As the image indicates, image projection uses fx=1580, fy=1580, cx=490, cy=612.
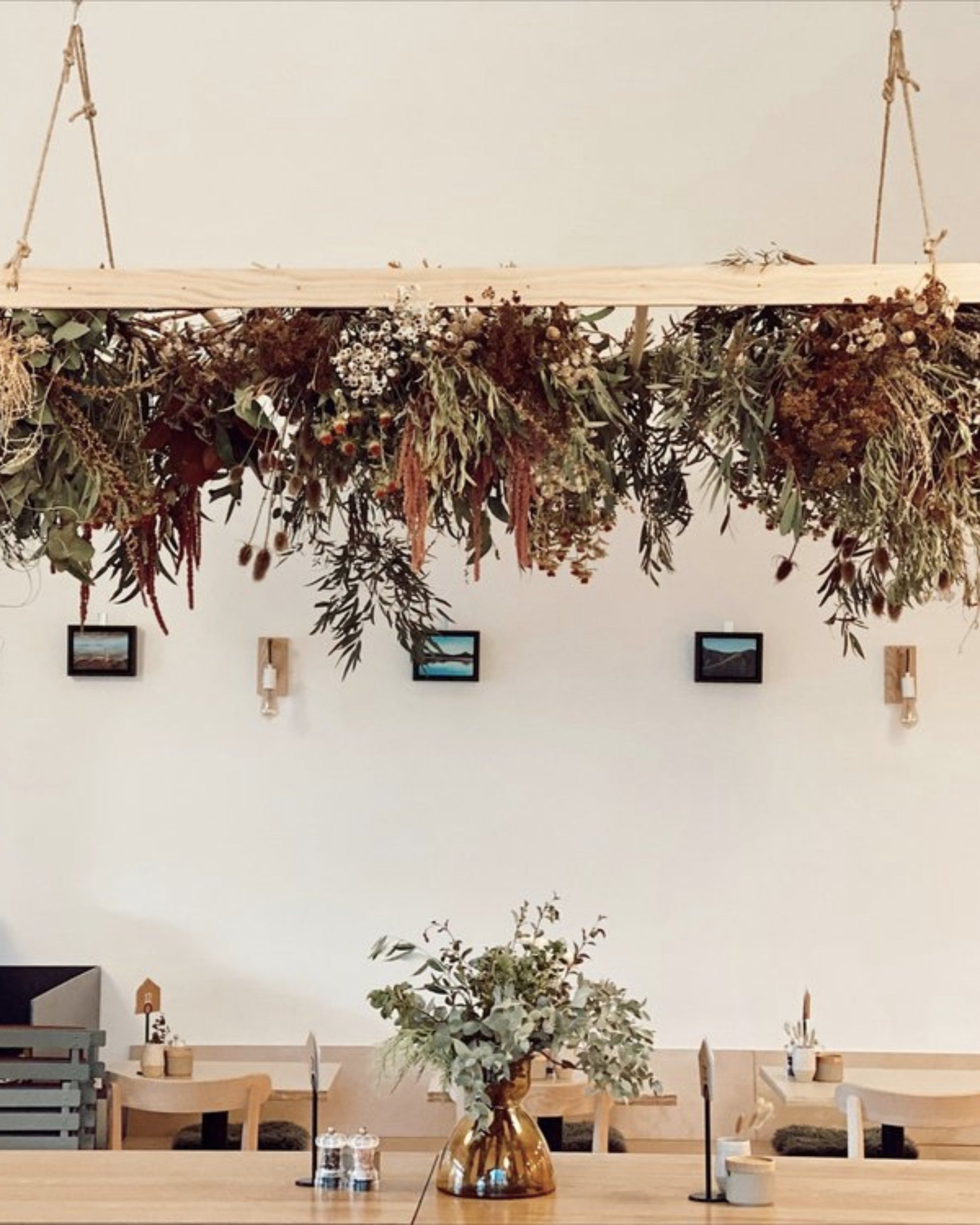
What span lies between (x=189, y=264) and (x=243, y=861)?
2.60 m

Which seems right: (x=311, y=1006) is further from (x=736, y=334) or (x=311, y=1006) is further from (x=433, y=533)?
(x=736, y=334)

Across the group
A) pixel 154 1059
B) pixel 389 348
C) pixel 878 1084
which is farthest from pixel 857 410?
pixel 154 1059

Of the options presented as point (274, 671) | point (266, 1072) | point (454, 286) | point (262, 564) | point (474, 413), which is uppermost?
point (454, 286)

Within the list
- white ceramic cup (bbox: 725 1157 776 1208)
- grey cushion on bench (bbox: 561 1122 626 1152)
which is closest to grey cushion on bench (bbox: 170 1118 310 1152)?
grey cushion on bench (bbox: 561 1122 626 1152)

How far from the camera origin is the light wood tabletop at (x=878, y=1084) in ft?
18.5

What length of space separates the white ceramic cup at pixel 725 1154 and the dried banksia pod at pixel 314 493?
1.77m

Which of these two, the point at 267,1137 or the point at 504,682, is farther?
the point at 504,682

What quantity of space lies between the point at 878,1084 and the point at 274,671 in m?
2.92

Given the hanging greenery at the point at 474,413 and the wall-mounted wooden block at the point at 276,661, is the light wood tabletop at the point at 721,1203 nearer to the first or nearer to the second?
the hanging greenery at the point at 474,413

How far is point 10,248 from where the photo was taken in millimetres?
6949

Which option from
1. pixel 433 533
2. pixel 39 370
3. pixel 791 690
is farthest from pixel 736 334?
pixel 791 690

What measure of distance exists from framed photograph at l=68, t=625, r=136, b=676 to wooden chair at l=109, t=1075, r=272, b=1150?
1784mm

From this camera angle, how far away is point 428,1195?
339 cm

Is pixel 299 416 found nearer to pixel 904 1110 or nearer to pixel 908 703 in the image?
pixel 904 1110
